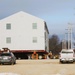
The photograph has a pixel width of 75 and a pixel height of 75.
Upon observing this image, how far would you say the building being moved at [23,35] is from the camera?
82062 millimetres

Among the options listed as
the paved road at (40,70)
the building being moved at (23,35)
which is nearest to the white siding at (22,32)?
the building being moved at (23,35)

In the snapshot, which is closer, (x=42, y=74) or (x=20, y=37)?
(x=42, y=74)

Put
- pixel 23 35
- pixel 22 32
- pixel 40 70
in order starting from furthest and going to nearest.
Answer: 1. pixel 22 32
2. pixel 23 35
3. pixel 40 70

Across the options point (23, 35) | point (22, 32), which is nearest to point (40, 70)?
point (23, 35)

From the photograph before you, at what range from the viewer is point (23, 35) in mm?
82875

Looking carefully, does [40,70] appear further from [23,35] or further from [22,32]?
[22,32]

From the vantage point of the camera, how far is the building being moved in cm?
8206

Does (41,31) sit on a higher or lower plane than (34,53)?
higher

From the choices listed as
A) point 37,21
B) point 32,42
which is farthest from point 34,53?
point 37,21

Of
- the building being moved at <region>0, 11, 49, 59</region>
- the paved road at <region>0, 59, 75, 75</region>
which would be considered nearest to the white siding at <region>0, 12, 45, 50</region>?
the building being moved at <region>0, 11, 49, 59</region>

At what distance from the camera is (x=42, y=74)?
2795 centimetres

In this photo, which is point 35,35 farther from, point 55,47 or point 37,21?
point 55,47

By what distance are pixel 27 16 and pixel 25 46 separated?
26.9 ft

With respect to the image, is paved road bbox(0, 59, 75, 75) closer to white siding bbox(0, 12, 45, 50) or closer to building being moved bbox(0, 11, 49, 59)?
building being moved bbox(0, 11, 49, 59)
